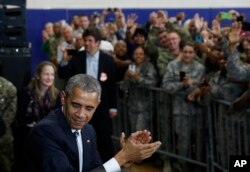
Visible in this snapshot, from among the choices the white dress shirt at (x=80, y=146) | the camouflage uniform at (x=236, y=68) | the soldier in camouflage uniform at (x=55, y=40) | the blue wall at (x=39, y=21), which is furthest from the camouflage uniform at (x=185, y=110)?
the blue wall at (x=39, y=21)

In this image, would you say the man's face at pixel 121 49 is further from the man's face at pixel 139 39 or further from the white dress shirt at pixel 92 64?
the white dress shirt at pixel 92 64

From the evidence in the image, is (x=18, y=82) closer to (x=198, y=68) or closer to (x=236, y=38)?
(x=198, y=68)

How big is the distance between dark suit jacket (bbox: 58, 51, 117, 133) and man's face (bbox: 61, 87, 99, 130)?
3.62 m

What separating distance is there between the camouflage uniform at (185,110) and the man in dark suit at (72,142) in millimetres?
3501

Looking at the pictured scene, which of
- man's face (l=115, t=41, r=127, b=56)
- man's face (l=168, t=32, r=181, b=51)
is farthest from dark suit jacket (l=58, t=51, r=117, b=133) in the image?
man's face (l=115, t=41, r=127, b=56)

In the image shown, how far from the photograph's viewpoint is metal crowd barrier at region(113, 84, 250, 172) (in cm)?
589

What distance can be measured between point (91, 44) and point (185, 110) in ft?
4.30

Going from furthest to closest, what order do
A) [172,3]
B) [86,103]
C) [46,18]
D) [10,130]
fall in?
[172,3] < [46,18] < [10,130] < [86,103]

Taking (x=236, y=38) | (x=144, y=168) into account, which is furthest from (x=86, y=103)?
(x=144, y=168)

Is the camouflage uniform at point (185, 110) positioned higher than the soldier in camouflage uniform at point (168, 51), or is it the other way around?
the soldier in camouflage uniform at point (168, 51)

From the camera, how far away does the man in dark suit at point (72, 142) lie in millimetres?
3018

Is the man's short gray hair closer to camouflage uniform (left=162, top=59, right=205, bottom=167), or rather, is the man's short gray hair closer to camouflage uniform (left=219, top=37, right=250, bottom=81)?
camouflage uniform (left=219, top=37, right=250, bottom=81)

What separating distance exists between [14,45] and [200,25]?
4849mm

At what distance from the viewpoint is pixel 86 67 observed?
22.6 feet
